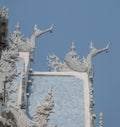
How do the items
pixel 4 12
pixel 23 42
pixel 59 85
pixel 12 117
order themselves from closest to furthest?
pixel 12 117
pixel 4 12
pixel 59 85
pixel 23 42

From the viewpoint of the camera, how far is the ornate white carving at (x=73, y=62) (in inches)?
925

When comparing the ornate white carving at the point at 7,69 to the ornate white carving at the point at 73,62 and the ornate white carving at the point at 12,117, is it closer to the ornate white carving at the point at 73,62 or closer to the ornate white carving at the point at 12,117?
the ornate white carving at the point at 12,117

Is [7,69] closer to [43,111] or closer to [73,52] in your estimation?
[43,111]

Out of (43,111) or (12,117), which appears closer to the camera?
(12,117)

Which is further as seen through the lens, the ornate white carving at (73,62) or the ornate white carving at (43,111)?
the ornate white carving at (73,62)

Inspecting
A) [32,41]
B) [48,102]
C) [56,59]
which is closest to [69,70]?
[56,59]

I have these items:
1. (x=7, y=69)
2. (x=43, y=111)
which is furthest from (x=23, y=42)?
(x=7, y=69)

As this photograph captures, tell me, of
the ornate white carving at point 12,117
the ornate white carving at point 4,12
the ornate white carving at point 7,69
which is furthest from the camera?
the ornate white carving at point 4,12

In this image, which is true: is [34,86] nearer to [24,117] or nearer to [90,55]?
[90,55]

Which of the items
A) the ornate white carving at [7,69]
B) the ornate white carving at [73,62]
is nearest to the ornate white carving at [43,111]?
the ornate white carving at [7,69]

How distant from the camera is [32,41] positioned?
83.3ft

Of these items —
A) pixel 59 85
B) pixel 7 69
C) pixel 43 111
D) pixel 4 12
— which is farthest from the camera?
pixel 59 85

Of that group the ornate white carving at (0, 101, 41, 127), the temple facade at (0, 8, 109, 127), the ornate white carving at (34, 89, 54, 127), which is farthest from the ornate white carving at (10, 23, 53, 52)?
the ornate white carving at (0, 101, 41, 127)

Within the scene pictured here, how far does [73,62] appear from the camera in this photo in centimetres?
2358
